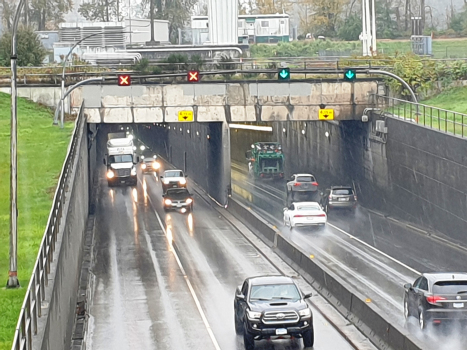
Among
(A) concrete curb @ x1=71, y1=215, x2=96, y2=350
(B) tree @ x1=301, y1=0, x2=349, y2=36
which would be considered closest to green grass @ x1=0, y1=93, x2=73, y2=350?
(A) concrete curb @ x1=71, y1=215, x2=96, y2=350

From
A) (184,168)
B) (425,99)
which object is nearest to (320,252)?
(425,99)

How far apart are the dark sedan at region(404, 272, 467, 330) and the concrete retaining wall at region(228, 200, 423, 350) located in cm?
106

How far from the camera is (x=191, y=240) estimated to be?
152ft

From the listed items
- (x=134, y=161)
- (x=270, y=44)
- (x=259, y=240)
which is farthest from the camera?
(x=270, y=44)

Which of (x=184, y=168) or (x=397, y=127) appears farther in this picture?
(x=184, y=168)

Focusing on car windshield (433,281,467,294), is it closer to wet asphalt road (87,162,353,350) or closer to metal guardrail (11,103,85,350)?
wet asphalt road (87,162,353,350)

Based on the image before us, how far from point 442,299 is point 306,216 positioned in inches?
926

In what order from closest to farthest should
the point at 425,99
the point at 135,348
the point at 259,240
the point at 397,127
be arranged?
the point at 135,348, the point at 259,240, the point at 397,127, the point at 425,99

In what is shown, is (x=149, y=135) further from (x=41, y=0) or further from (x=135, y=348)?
(x=135, y=348)

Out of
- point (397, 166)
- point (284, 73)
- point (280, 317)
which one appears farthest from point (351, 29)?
point (280, 317)

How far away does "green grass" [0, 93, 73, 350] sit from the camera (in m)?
21.0

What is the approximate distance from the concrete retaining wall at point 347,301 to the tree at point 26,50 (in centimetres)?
3967

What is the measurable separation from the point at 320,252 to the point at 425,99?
2570 cm

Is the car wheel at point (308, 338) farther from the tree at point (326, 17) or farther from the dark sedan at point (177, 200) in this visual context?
the tree at point (326, 17)
